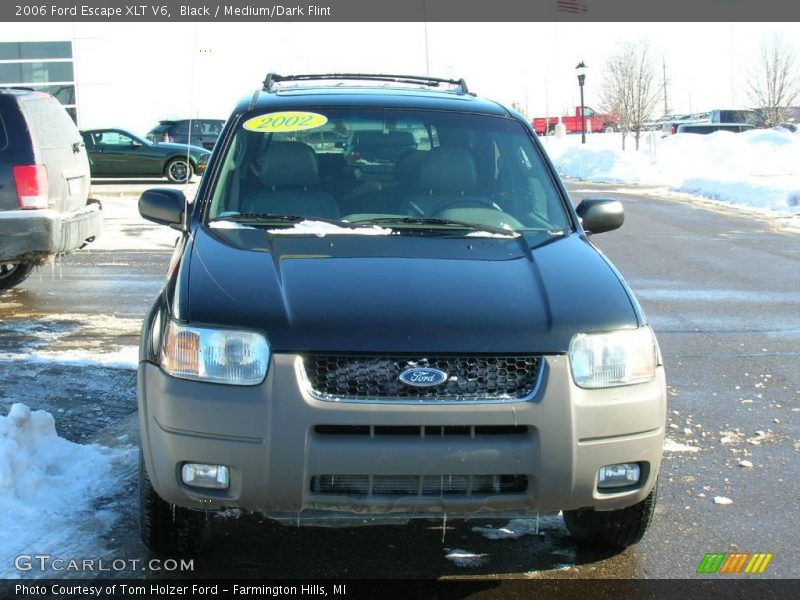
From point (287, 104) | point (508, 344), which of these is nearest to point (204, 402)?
point (508, 344)

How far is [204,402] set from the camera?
10.3ft

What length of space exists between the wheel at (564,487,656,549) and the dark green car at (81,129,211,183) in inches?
865

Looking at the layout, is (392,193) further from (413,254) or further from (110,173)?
(110,173)

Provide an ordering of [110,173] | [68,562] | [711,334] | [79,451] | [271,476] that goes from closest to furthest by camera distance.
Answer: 1. [271,476]
2. [68,562]
3. [79,451]
4. [711,334]
5. [110,173]

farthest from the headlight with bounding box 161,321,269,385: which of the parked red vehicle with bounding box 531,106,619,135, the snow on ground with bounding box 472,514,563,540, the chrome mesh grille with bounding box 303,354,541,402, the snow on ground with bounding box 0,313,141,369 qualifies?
the parked red vehicle with bounding box 531,106,619,135

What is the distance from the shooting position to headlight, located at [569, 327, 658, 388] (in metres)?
3.27

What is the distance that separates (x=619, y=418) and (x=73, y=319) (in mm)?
6071

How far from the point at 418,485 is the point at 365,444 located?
240 mm

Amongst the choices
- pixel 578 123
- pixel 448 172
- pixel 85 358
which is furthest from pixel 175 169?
pixel 578 123

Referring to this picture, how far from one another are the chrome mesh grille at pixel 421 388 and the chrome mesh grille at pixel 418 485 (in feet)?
0.85

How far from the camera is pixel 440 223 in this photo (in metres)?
4.35

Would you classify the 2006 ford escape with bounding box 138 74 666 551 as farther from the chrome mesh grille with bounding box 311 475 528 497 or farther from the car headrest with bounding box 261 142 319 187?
the car headrest with bounding box 261 142 319 187

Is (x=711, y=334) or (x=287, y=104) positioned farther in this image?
(x=711, y=334)

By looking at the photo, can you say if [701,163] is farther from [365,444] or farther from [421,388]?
[365,444]
